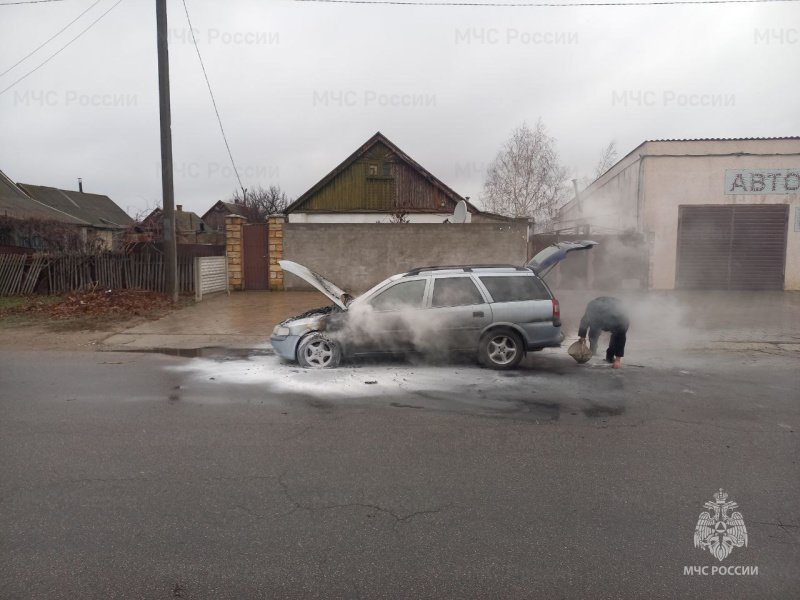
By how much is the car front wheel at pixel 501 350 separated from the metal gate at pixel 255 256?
35.6 feet

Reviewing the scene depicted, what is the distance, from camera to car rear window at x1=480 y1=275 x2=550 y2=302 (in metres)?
6.85

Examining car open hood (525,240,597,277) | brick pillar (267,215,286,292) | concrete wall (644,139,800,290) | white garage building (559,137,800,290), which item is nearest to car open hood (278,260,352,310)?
car open hood (525,240,597,277)

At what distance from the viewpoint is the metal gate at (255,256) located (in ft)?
52.3

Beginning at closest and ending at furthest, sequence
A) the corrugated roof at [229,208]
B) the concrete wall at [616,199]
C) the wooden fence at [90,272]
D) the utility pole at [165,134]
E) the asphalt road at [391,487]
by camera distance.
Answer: the asphalt road at [391,487]
the utility pole at [165,134]
the wooden fence at [90,272]
the concrete wall at [616,199]
the corrugated roof at [229,208]

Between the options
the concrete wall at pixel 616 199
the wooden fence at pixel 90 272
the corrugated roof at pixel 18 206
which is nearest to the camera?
the wooden fence at pixel 90 272

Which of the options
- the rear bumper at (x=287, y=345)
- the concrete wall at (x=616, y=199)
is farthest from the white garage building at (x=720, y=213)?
the rear bumper at (x=287, y=345)

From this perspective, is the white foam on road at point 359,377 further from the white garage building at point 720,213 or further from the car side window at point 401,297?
the white garage building at point 720,213

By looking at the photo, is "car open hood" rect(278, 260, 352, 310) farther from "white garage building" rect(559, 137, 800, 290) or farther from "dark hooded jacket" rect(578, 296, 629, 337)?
"white garage building" rect(559, 137, 800, 290)

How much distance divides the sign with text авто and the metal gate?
14788 millimetres

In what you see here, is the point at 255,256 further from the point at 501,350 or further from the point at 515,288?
the point at 501,350

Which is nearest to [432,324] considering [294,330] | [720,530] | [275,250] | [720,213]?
[294,330]

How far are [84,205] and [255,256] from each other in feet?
114

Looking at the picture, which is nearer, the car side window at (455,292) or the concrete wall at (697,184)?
the car side window at (455,292)

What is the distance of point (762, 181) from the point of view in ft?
52.4
